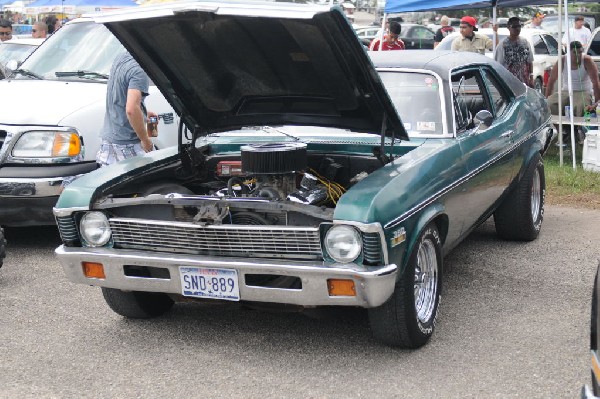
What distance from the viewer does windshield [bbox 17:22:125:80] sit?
805 centimetres

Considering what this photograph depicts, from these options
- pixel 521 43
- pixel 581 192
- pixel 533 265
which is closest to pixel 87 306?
pixel 533 265

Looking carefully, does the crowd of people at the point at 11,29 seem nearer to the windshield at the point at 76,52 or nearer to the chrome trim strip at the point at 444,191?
the windshield at the point at 76,52

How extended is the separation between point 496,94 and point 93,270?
3531 millimetres

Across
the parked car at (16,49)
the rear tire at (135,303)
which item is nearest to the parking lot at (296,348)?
the rear tire at (135,303)

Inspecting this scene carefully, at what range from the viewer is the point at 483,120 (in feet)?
Answer: 19.4

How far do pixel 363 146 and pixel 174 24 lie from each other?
4.49 ft

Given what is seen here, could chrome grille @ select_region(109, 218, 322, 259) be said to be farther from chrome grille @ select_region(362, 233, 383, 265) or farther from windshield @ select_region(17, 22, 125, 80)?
windshield @ select_region(17, 22, 125, 80)

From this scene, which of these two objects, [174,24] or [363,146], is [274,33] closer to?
[174,24]

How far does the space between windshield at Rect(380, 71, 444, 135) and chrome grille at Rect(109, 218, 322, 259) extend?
61.4 inches

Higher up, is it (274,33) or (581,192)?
(274,33)

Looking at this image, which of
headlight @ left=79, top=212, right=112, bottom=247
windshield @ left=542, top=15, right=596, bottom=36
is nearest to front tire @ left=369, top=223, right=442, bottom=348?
headlight @ left=79, top=212, right=112, bottom=247

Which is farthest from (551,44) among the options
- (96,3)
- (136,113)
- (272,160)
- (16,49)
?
(272,160)

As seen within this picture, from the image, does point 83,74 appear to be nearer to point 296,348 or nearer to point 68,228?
point 68,228

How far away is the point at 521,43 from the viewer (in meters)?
12.8
